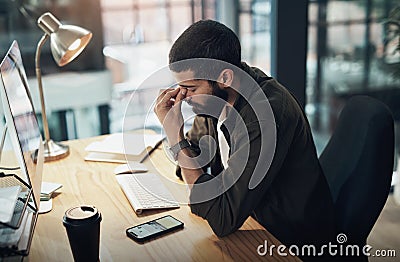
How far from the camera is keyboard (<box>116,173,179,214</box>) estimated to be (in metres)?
1.52

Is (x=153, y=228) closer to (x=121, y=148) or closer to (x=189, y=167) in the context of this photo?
(x=189, y=167)

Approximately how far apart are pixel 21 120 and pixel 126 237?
1.36 feet

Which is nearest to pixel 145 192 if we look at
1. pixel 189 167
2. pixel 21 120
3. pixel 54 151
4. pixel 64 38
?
pixel 189 167

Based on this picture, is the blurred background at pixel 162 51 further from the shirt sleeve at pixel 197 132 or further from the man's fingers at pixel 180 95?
the man's fingers at pixel 180 95

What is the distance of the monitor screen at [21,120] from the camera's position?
50.6 inches

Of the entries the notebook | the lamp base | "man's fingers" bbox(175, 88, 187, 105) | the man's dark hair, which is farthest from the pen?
the man's dark hair

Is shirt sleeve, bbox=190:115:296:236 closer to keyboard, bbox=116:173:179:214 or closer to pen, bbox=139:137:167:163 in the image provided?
keyboard, bbox=116:173:179:214

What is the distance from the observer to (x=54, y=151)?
198 cm

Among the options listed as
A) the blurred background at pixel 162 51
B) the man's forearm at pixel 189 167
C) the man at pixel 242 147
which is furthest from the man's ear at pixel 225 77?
the blurred background at pixel 162 51

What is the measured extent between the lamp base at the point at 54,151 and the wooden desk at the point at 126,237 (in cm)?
24

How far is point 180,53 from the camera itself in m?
1.44

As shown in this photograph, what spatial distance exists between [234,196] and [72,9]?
1.73 metres

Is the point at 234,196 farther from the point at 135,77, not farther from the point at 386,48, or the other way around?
the point at 386,48

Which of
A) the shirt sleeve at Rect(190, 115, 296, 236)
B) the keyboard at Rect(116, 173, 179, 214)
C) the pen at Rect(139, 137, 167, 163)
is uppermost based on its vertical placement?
the shirt sleeve at Rect(190, 115, 296, 236)
